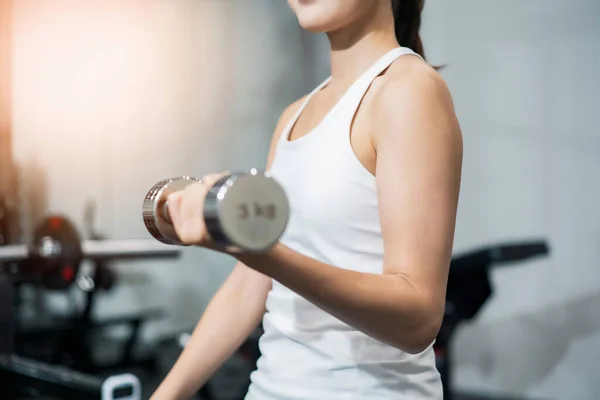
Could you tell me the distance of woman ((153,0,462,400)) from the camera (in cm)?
56

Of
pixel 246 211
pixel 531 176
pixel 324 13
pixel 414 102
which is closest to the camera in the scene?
pixel 246 211

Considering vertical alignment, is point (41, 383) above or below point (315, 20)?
below

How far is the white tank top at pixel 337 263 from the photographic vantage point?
70 centimetres

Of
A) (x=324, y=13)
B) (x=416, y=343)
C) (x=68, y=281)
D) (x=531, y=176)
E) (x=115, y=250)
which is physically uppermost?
(x=324, y=13)

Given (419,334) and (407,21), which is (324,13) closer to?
A: (407,21)

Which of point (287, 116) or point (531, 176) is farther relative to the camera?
point (531, 176)

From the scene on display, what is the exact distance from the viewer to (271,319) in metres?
0.79

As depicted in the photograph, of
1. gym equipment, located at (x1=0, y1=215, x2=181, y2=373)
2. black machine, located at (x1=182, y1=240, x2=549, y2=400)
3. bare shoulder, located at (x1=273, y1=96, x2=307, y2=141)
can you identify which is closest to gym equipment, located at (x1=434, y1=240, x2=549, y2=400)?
black machine, located at (x1=182, y1=240, x2=549, y2=400)

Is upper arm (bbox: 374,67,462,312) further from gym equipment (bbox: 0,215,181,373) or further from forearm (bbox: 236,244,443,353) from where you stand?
gym equipment (bbox: 0,215,181,373)

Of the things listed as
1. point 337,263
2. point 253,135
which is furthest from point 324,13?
point 253,135

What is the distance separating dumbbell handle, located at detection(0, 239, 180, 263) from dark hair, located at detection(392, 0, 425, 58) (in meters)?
1.58

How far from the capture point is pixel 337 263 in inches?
28.0

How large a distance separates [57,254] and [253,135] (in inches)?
31.3

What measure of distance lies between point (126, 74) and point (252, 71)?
0.47 meters
